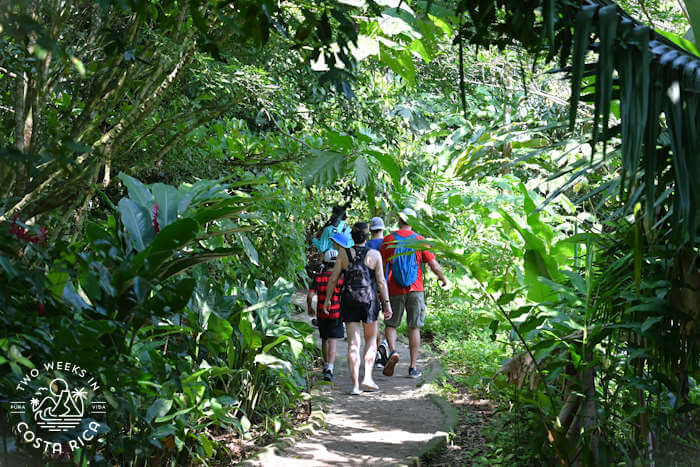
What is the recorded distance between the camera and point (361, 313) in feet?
21.7

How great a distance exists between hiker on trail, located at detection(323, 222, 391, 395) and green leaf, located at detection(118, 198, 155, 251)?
125 inches

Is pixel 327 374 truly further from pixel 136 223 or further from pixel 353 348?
pixel 136 223

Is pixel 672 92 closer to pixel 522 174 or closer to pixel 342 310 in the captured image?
pixel 342 310

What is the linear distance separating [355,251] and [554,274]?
2.70m

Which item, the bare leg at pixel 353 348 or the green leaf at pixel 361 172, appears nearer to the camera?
the green leaf at pixel 361 172

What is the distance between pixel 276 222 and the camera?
5.69 metres

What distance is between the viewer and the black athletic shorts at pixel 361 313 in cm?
661

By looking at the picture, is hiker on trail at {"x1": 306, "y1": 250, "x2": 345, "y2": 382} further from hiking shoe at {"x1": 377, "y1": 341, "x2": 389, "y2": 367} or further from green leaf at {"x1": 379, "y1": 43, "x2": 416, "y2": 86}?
green leaf at {"x1": 379, "y1": 43, "x2": 416, "y2": 86}

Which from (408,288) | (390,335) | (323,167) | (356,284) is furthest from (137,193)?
(390,335)

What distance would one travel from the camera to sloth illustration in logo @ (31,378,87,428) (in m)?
2.76

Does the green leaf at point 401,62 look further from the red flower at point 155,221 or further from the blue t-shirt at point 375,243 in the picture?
the blue t-shirt at point 375,243

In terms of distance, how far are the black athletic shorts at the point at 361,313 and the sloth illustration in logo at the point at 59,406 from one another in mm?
3893

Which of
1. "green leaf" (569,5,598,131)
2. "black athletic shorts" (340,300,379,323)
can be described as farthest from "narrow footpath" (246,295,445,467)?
"green leaf" (569,5,598,131)

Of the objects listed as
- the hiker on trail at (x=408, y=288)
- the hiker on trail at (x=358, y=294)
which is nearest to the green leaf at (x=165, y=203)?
the hiker on trail at (x=358, y=294)
